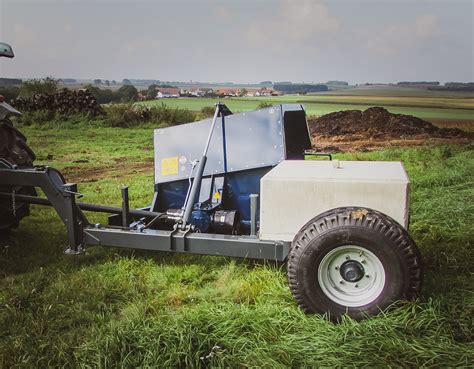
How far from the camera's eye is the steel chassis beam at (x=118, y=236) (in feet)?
9.34

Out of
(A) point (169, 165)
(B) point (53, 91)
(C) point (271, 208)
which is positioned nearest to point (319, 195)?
(C) point (271, 208)

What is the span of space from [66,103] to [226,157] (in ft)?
17.2

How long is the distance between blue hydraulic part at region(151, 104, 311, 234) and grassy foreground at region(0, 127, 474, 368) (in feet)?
1.50

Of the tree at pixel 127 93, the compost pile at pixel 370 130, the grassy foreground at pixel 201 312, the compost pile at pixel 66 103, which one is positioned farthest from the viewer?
the compost pile at pixel 66 103

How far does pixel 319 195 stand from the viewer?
8.64ft

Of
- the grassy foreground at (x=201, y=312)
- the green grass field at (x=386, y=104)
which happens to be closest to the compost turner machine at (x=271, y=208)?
the grassy foreground at (x=201, y=312)

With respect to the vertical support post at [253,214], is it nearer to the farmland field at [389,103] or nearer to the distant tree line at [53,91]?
the farmland field at [389,103]

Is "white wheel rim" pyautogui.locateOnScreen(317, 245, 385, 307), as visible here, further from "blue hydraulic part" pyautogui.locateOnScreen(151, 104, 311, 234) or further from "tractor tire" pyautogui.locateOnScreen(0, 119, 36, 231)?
"tractor tire" pyautogui.locateOnScreen(0, 119, 36, 231)

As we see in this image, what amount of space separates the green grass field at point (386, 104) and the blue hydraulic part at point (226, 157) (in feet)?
4.88

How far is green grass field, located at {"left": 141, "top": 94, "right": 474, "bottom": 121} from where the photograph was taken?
5.27 meters

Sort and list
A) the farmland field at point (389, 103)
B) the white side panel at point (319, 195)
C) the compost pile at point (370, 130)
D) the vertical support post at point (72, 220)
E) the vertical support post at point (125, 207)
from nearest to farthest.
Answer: the white side panel at point (319, 195) < the vertical support post at point (72, 220) < the vertical support post at point (125, 207) < the farmland field at point (389, 103) < the compost pile at point (370, 130)

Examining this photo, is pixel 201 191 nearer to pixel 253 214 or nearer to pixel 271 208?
pixel 253 214

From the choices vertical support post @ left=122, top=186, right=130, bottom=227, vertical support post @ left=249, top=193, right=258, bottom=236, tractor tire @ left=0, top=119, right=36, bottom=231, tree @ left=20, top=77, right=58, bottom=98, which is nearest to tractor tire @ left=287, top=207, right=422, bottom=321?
vertical support post @ left=249, top=193, right=258, bottom=236

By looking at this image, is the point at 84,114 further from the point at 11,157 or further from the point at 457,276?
the point at 457,276
